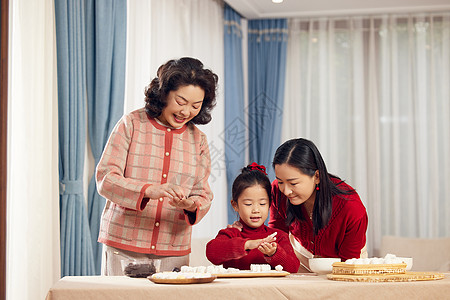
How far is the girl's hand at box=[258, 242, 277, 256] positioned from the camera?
1697 mm

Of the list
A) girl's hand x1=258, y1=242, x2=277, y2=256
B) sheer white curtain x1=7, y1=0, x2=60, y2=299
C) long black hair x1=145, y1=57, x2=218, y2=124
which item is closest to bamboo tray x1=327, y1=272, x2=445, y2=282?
girl's hand x1=258, y1=242, x2=277, y2=256

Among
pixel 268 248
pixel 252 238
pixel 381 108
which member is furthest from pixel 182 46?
pixel 268 248

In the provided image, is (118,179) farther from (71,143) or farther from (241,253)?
(71,143)

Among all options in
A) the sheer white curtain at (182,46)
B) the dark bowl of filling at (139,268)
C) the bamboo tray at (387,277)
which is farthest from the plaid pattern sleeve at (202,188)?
the sheer white curtain at (182,46)

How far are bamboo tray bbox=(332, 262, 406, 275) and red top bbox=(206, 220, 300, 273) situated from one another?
283 mm

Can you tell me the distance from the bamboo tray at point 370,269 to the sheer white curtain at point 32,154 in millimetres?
1624

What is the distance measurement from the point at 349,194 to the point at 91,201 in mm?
1575

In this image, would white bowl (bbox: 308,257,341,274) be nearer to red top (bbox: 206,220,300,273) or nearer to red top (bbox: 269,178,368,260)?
red top (bbox: 206,220,300,273)

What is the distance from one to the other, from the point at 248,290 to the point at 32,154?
163 cm

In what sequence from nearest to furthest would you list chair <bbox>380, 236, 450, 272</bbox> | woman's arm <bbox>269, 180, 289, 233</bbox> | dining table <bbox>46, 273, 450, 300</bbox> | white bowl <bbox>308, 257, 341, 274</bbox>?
dining table <bbox>46, 273, 450, 300</bbox>, white bowl <bbox>308, 257, 341, 274</bbox>, woman's arm <bbox>269, 180, 289, 233</bbox>, chair <bbox>380, 236, 450, 272</bbox>

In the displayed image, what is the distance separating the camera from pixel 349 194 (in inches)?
79.4

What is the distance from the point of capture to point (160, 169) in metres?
1.88

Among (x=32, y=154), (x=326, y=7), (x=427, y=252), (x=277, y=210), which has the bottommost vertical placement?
(x=427, y=252)

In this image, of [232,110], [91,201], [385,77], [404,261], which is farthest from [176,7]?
[404,261]
